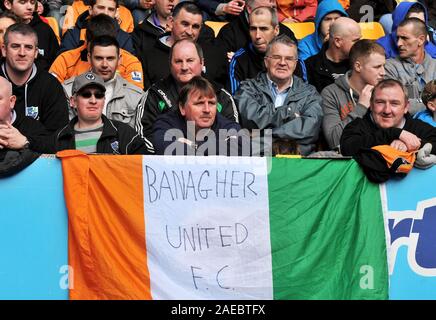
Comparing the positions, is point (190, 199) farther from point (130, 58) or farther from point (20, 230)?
point (130, 58)

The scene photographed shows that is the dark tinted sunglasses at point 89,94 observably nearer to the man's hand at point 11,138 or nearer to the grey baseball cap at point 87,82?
the grey baseball cap at point 87,82

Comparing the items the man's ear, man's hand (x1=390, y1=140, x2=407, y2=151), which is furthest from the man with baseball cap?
the man's ear

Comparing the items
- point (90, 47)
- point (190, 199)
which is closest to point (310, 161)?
point (190, 199)

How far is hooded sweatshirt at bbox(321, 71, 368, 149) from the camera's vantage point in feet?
33.9

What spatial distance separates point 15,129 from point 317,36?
4723mm

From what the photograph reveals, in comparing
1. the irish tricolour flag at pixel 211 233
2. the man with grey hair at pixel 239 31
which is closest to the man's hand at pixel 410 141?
the irish tricolour flag at pixel 211 233

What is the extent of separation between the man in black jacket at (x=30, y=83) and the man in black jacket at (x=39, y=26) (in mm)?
1481

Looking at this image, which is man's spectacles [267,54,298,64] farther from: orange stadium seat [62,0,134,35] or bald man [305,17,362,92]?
orange stadium seat [62,0,134,35]

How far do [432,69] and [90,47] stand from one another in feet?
12.4

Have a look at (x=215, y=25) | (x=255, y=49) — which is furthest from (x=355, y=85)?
(x=215, y=25)

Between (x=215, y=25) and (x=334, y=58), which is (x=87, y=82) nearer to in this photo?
(x=334, y=58)

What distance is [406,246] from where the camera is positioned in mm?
8961

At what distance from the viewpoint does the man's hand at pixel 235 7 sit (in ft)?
42.9

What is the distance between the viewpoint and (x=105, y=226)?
8773mm
